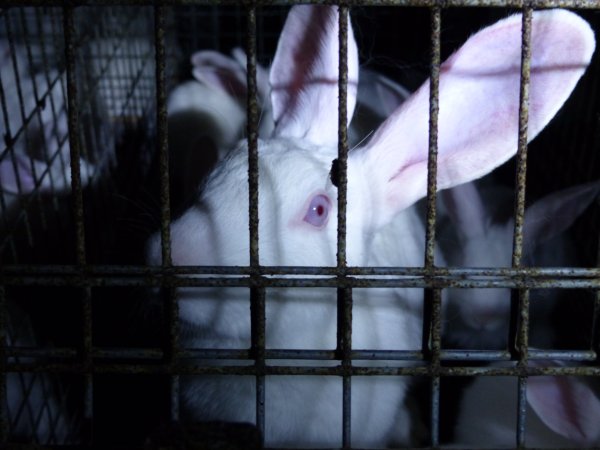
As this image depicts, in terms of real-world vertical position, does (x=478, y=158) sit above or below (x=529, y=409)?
above

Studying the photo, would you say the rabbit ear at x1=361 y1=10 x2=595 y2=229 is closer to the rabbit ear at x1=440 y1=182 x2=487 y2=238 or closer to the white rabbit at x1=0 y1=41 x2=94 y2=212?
the rabbit ear at x1=440 y1=182 x2=487 y2=238

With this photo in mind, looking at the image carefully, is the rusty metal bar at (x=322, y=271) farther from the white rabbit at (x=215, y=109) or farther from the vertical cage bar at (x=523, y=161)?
the white rabbit at (x=215, y=109)

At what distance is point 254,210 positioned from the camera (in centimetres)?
73

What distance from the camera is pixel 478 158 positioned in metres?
1.01

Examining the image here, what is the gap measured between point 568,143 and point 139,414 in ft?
4.09

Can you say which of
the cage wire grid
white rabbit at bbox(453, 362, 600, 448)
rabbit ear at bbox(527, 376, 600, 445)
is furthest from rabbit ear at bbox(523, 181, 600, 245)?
the cage wire grid

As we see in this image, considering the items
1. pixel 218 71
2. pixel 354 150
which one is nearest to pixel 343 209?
pixel 354 150

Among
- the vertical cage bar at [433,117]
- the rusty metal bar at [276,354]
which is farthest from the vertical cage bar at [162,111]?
the vertical cage bar at [433,117]

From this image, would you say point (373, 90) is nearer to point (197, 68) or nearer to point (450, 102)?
point (197, 68)

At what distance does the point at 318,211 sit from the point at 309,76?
27 cm

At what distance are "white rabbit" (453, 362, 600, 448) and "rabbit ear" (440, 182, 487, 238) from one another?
0.34 m

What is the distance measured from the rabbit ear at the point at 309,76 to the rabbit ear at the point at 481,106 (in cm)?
11

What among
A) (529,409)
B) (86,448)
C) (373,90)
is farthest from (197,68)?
(86,448)

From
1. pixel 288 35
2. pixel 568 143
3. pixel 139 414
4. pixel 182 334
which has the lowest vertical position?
pixel 139 414
